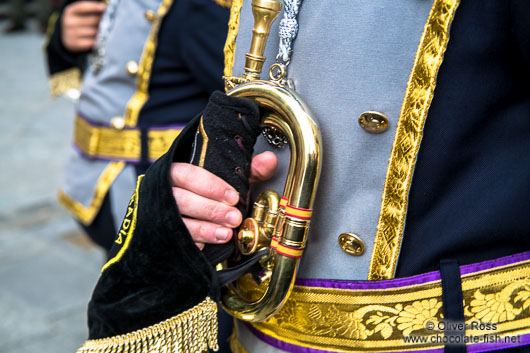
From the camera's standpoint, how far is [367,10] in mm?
658

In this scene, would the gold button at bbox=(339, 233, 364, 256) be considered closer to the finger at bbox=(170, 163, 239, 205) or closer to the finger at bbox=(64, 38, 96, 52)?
the finger at bbox=(170, 163, 239, 205)

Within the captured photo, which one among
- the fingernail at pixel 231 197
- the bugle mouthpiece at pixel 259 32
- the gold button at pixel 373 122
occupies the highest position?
the bugle mouthpiece at pixel 259 32

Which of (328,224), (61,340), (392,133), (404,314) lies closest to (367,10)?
(392,133)

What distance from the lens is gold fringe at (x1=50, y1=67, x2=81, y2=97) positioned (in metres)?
2.03

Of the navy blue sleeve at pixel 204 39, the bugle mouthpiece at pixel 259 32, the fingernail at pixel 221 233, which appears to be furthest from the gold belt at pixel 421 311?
the navy blue sleeve at pixel 204 39

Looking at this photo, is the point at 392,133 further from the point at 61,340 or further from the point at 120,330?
the point at 61,340

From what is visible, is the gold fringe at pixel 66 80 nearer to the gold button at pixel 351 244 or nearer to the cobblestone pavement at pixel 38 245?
the cobblestone pavement at pixel 38 245

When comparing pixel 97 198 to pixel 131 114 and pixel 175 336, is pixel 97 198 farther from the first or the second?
pixel 175 336

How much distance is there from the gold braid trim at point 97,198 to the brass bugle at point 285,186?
0.89 m

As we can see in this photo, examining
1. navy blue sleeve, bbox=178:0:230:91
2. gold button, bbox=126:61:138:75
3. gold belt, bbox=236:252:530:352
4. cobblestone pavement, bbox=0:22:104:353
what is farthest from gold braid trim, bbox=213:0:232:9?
cobblestone pavement, bbox=0:22:104:353

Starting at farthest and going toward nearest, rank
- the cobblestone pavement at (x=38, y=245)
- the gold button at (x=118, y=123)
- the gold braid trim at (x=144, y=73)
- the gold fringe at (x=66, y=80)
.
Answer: the cobblestone pavement at (x=38, y=245), the gold fringe at (x=66, y=80), the gold button at (x=118, y=123), the gold braid trim at (x=144, y=73)

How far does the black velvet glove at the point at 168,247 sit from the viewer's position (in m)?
0.68

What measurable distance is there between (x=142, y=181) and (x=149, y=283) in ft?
0.44

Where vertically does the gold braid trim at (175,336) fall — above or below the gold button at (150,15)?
below
